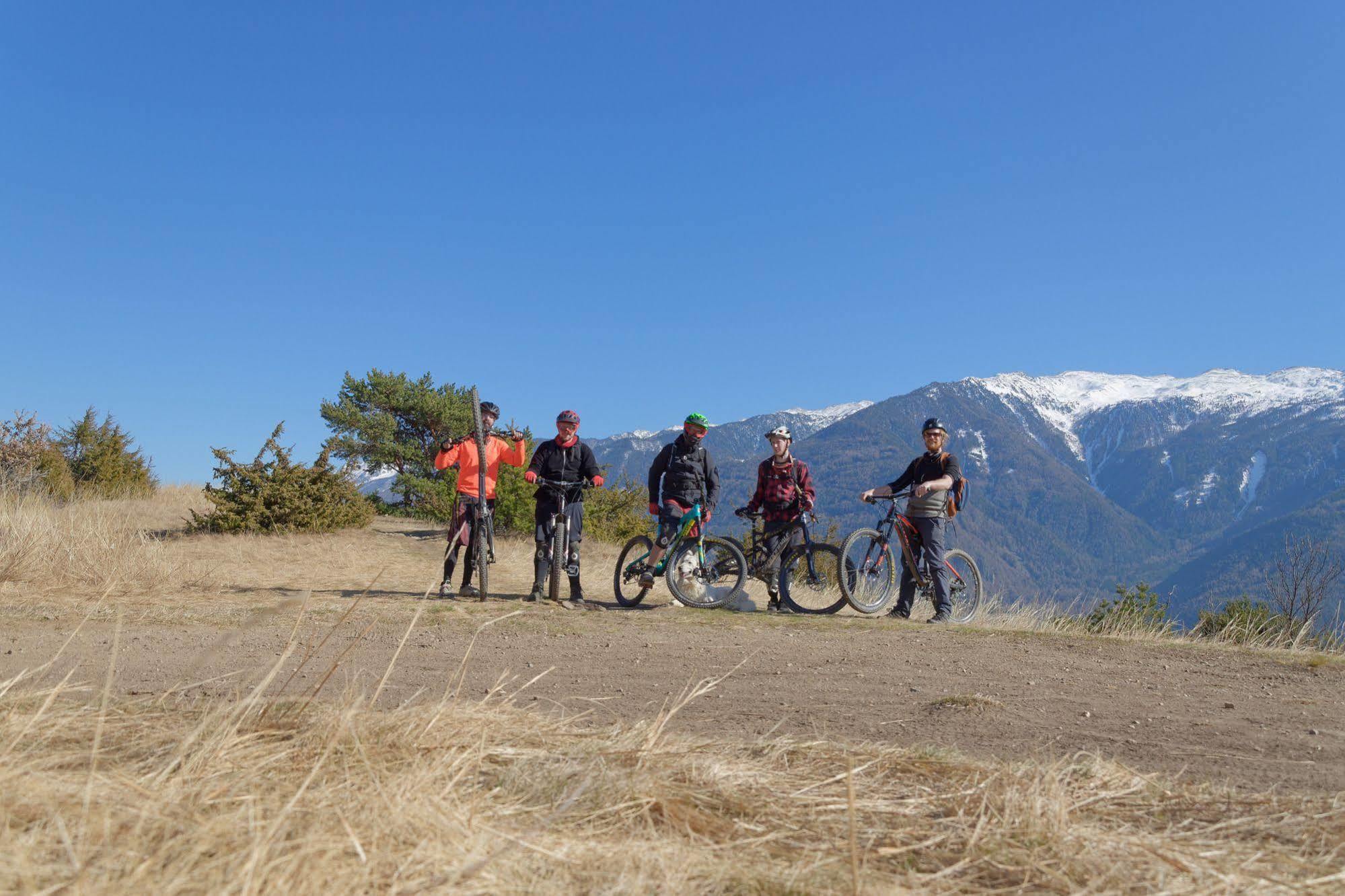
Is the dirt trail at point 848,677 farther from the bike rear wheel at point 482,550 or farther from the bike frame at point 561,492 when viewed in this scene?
the bike frame at point 561,492

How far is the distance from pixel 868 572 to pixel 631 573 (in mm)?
2544

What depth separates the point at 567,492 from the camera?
977 cm

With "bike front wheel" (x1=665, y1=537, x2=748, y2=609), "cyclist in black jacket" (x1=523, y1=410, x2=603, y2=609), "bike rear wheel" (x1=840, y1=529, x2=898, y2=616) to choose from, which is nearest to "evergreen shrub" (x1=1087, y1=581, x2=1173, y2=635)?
"bike rear wheel" (x1=840, y1=529, x2=898, y2=616)

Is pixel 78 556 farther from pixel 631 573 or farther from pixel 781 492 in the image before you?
pixel 781 492

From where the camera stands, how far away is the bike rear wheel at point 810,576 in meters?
9.77

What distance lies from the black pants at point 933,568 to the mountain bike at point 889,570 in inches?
3.6

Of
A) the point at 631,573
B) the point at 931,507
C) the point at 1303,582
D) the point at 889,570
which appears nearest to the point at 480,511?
the point at 631,573

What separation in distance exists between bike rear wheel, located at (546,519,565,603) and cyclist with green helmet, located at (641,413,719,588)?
2.89 feet

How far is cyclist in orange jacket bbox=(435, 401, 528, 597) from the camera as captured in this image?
9734mm

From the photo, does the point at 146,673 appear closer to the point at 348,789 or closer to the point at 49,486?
the point at 348,789

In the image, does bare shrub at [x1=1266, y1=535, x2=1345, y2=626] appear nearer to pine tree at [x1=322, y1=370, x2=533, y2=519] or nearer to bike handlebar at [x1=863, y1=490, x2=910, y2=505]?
bike handlebar at [x1=863, y1=490, x2=910, y2=505]

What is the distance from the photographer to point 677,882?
1541mm

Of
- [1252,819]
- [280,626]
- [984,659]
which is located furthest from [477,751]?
[280,626]

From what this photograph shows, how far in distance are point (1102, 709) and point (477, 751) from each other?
3480 millimetres
